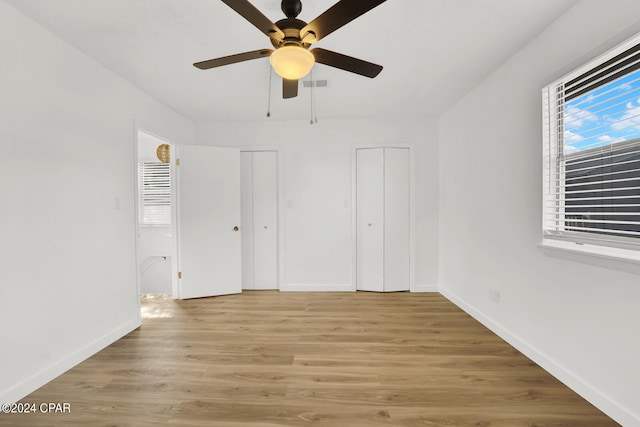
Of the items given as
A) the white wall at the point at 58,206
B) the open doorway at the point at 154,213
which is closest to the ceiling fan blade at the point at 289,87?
the white wall at the point at 58,206

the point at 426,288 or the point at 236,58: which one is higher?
the point at 236,58

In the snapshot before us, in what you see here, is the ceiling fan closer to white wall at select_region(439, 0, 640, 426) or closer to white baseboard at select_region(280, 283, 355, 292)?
white wall at select_region(439, 0, 640, 426)

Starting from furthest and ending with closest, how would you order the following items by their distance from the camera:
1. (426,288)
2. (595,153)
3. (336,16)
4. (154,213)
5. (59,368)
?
(154,213), (426,288), (59,368), (595,153), (336,16)

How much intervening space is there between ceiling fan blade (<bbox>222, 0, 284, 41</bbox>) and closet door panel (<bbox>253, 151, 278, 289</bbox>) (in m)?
2.84

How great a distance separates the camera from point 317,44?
237 centimetres

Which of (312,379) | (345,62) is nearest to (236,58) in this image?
(345,62)

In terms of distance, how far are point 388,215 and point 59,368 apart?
148 inches

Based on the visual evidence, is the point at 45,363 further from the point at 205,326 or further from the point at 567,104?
the point at 567,104

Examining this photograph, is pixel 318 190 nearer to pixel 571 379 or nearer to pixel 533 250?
pixel 533 250

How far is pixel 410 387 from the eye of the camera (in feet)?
6.44

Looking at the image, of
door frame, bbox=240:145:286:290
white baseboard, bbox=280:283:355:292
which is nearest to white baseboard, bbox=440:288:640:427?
white baseboard, bbox=280:283:355:292

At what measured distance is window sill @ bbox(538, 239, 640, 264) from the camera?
5.21 feet

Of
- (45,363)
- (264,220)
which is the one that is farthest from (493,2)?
(45,363)

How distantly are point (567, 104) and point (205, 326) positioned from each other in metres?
3.65
